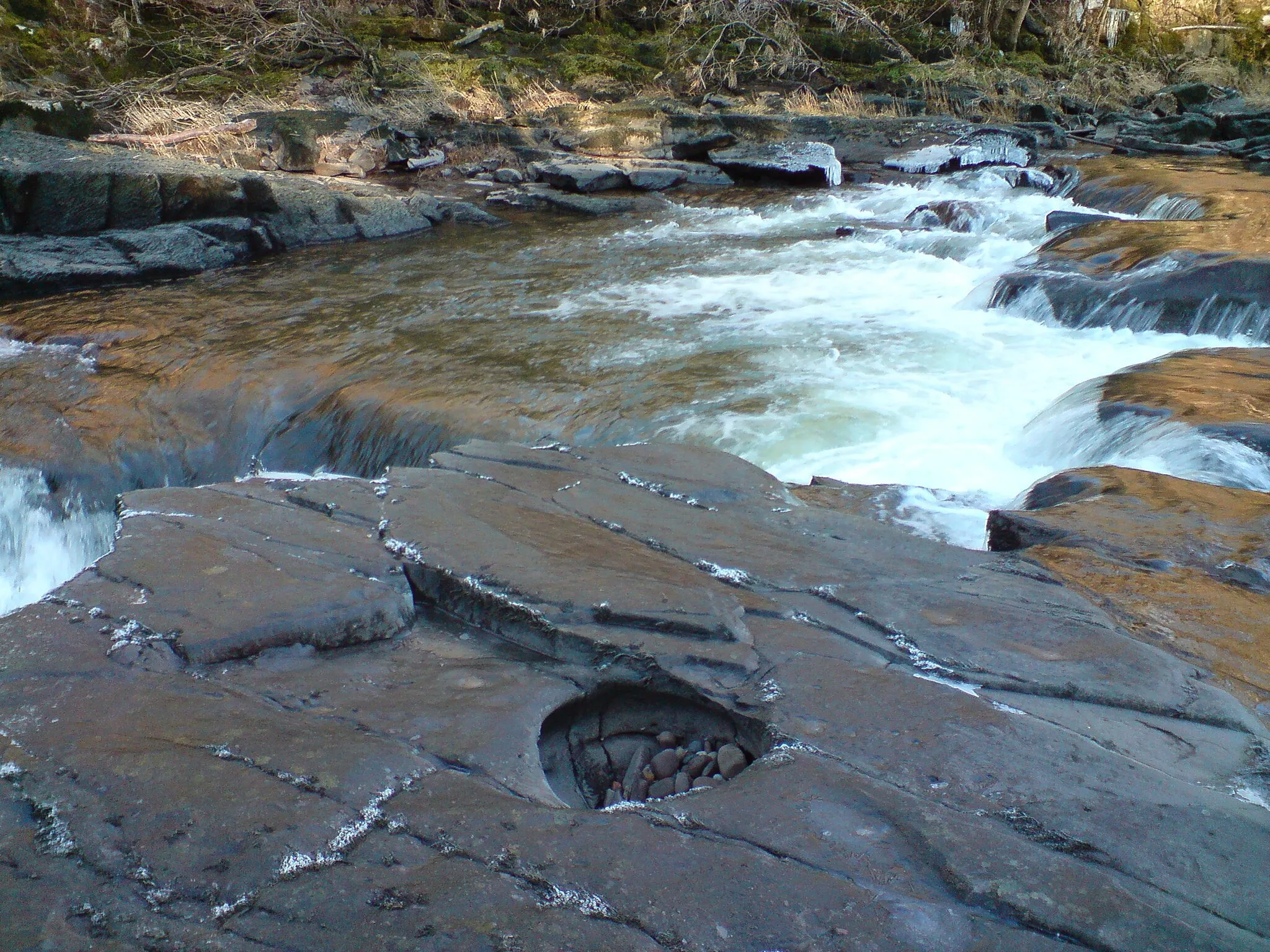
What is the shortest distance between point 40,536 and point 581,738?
4.55 m

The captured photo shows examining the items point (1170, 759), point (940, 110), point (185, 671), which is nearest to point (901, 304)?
point (1170, 759)

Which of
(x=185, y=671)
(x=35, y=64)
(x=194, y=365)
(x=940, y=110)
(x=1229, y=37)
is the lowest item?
(x=194, y=365)

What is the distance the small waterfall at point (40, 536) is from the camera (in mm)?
5348

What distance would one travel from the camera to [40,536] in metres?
5.57

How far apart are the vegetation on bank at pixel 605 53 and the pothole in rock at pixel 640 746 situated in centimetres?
1523

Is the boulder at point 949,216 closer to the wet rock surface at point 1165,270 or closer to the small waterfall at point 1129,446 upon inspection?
the wet rock surface at point 1165,270

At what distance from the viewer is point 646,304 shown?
29.1ft

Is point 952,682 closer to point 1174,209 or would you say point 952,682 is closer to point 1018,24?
point 1174,209

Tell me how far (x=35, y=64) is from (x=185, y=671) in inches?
699

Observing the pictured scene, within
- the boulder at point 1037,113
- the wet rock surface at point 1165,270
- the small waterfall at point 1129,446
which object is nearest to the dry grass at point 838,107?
the boulder at point 1037,113

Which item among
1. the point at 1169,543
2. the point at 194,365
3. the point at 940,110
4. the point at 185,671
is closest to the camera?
the point at 185,671

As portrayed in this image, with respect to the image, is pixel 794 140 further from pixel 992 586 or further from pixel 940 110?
pixel 992 586

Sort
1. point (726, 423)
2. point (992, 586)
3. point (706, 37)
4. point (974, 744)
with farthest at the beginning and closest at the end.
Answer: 1. point (706, 37)
2. point (726, 423)
3. point (992, 586)
4. point (974, 744)

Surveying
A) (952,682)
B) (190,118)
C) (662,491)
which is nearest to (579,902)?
(952,682)
